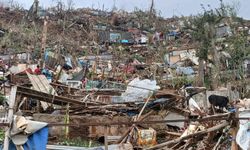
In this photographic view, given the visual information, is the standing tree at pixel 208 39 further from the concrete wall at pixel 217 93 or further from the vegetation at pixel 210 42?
the concrete wall at pixel 217 93

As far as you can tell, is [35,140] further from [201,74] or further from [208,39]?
[208,39]

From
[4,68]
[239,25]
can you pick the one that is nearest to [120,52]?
[239,25]

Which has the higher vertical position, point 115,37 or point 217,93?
point 115,37

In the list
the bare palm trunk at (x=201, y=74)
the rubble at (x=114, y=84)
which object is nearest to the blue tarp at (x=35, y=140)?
the rubble at (x=114, y=84)

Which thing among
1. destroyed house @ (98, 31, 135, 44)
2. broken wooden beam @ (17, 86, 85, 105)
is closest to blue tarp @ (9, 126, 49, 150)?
broken wooden beam @ (17, 86, 85, 105)

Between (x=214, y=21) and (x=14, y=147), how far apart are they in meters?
14.6

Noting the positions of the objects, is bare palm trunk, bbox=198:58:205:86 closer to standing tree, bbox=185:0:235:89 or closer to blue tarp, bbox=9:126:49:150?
standing tree, bbox=185:0:235:89

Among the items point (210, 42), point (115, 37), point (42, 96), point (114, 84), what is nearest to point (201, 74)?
point (210, 42)

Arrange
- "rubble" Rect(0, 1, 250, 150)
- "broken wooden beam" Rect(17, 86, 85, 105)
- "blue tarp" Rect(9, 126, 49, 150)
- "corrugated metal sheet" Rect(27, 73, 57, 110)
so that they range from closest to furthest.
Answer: "blue tarp" Rect(9, 126, 49, 150) < "rubble" Rect(0, 1, 250, 150) < "broken wooden beam" Rect(17, 86, 85, 105) < "corrugated metal sheet" Rect(27, 73, 57, 110)

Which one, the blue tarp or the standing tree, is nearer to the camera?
the blue tarp

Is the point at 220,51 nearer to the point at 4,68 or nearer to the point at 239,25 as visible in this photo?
the point at 239,25

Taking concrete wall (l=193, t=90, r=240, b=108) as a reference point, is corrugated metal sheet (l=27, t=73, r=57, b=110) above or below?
above

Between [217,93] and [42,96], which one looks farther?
[217,93]

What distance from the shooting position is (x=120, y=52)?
20.7 m
